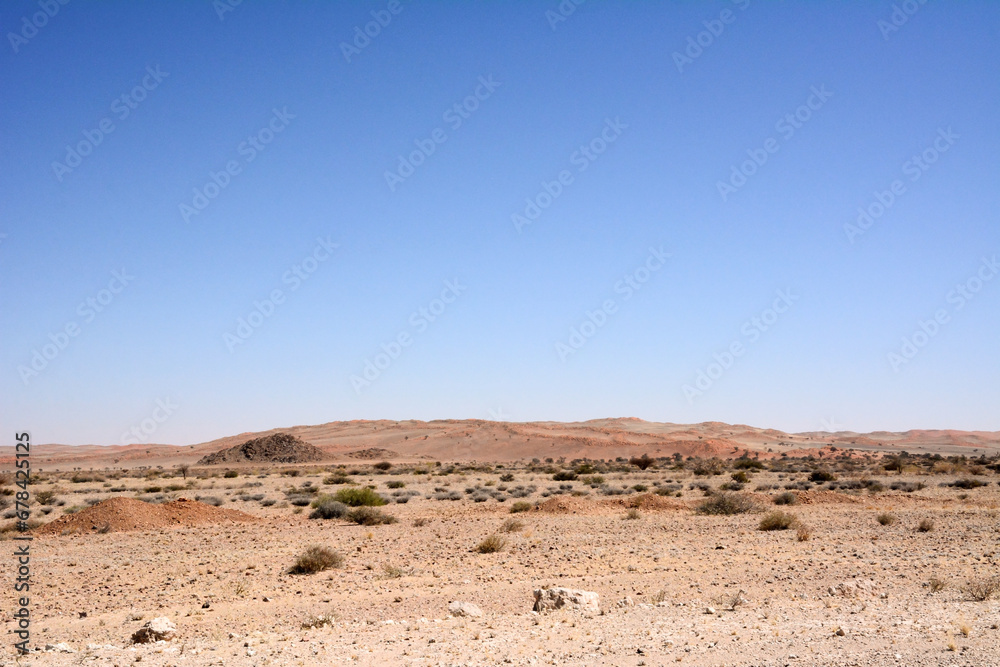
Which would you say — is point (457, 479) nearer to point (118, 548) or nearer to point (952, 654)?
point (118, 548)

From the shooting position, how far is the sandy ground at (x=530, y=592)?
8.89 metres

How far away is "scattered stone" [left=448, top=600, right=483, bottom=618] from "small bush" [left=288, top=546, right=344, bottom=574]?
14.8 ft

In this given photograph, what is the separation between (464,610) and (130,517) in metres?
15.0

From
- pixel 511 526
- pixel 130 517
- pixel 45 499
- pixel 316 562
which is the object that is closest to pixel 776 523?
pixel 511 526

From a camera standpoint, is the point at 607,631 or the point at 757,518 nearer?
the point at 607,631

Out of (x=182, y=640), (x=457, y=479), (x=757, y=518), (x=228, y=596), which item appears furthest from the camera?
(x=457, y=479)

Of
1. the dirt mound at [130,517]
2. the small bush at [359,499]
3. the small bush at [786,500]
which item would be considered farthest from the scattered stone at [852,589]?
the small bush at [359,499]

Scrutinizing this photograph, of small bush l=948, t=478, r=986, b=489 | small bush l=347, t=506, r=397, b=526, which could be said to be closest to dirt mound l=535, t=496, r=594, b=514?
small bush l=347, t=506, r=397, b=526

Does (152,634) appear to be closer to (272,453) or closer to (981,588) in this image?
(981,588)

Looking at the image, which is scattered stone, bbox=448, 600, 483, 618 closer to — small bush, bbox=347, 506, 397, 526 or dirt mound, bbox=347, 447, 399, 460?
small bush, bbox=347, 506, 397, 526

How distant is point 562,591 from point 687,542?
7493 millimetres

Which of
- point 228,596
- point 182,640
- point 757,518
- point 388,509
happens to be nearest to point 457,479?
point 388,509

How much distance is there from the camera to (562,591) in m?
11.4

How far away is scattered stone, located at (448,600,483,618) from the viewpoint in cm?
1116
